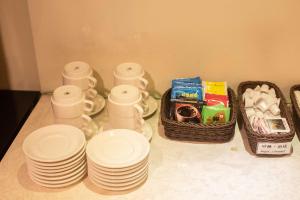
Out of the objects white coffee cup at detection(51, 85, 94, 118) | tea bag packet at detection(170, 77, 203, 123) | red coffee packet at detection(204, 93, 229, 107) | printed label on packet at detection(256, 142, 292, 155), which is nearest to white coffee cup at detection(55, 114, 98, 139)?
white coffee cup at detection(51, 85, 94, 118)

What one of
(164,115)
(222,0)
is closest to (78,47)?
(164,115)

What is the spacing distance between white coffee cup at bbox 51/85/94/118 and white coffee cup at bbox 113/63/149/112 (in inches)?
5.2

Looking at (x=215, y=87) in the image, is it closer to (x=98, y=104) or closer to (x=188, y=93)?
(x=188, y=93)

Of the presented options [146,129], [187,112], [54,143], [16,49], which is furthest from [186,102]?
[16,49]

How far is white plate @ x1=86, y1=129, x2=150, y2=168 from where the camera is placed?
1.00 metres

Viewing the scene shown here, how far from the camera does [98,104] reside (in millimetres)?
1342

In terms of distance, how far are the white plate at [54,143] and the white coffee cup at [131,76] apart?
221 mm

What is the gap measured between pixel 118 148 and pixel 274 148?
42 centimetres

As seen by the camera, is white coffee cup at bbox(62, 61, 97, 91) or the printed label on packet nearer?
the printed label on packet

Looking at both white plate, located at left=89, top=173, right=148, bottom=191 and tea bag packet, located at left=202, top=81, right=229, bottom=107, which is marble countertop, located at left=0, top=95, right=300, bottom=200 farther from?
tea bag packet, located at left=202, top=81, right=229, bottom=107

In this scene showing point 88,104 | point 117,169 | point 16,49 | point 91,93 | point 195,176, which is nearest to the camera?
point 117,169

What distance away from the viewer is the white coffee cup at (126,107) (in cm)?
113

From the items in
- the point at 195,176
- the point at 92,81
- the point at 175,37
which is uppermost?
the point at 175,37

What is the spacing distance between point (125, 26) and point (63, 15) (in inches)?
7.7
